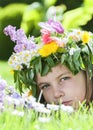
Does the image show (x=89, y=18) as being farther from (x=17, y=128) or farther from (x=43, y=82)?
(x=17, y=128)

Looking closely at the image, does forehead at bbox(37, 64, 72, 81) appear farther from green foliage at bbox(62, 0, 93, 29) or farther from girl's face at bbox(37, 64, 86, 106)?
green foliage at bbox(62, 0, 93, 29)

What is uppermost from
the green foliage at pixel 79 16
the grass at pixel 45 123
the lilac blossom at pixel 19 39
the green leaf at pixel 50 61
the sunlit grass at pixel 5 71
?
the green foliage at pixel 79 16

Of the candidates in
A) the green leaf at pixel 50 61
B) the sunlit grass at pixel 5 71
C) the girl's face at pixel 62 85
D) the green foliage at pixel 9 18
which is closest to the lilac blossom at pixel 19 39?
the green leaf at pixel 50 61

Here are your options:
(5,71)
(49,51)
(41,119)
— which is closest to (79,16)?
(5,71)

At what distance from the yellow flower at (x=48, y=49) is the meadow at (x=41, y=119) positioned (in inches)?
47.8

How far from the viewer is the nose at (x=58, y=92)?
11.5ft

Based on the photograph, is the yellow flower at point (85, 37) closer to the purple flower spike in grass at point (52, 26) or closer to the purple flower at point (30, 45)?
the purple flower spike in grass at point (52, 26)

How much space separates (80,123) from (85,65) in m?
1.66

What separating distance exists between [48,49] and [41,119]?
1.47m

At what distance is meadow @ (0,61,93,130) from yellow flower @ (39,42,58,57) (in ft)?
3.98

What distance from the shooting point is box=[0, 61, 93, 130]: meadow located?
1.99 meters

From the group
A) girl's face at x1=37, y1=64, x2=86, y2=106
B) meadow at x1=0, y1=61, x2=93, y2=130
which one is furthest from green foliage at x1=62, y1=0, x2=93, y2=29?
meadow at x1=0, y1=61, x2=93, y2=130

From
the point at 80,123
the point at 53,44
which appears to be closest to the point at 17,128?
the point at 80,123

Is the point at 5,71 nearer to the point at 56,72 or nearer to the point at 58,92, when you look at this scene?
the point at 56,72
